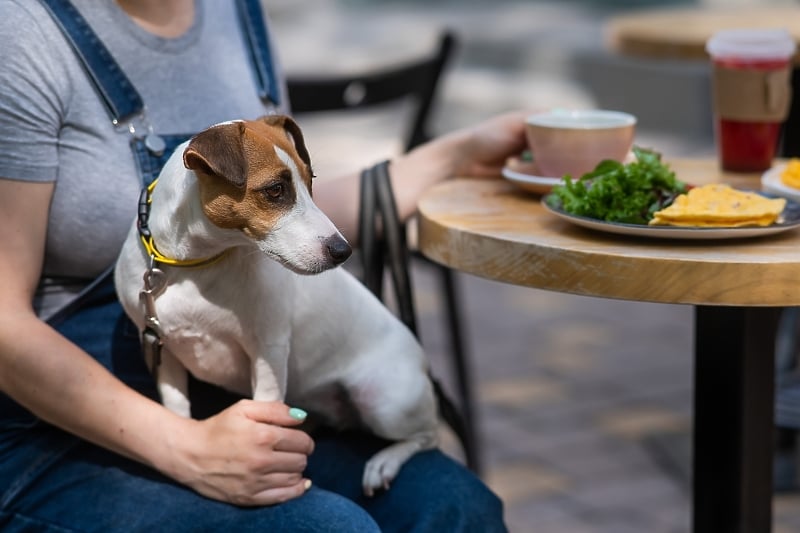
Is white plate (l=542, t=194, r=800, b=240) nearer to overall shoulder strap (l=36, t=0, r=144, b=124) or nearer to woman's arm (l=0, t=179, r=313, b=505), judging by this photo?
woman's arm (l=0, t=179, r=313, b=505)

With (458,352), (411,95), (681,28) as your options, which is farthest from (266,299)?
(681,28)

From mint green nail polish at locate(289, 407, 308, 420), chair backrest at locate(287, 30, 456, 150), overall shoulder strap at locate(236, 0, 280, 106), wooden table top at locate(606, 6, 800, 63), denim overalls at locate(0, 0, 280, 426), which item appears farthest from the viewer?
chair backrest at locate(287, 30, 456, 150)

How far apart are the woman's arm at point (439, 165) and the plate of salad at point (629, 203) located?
0.35 m

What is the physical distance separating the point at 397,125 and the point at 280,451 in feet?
21.3

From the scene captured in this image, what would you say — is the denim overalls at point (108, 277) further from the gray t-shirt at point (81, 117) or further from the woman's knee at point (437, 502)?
the woman's knee at point (437, 502)

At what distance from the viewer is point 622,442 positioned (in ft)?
11.1

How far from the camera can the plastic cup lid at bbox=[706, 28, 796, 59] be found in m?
1.93

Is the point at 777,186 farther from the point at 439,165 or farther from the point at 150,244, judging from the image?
the point at 150,244

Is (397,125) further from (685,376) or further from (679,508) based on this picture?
(679,508)

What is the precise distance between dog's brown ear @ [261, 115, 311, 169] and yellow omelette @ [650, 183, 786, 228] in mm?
432

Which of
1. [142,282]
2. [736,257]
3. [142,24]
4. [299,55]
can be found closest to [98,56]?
[142,24]

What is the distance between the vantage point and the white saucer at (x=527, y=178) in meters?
1.81

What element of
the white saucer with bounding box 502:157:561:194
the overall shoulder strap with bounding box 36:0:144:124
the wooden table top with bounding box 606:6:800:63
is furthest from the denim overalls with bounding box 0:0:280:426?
the wooden table top with bounding box 606:6:800:63

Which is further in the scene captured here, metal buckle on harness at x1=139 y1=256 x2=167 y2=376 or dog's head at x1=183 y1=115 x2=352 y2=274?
metal buckle on harness at x1=139 y1=256 x2=167 y2=376
